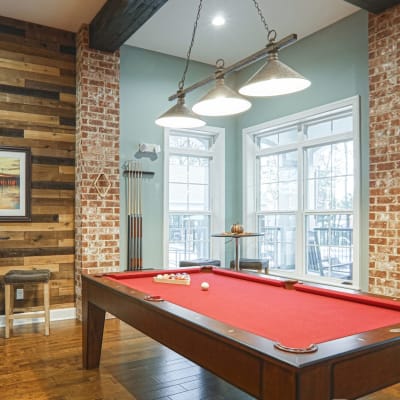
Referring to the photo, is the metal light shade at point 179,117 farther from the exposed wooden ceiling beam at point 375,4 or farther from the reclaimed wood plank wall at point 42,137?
the reclaimed wood plank wall at point 42,137

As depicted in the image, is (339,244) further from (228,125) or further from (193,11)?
(193,11)

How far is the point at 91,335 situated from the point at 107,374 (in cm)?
32

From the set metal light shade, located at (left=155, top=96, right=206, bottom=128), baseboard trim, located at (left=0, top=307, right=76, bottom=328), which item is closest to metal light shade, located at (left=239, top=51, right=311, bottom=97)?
metal light shade, located at (left=155, top=96, right=206, bottom=128)

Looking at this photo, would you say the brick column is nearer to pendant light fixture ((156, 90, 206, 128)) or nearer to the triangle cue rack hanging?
the triangle cue rack hanging

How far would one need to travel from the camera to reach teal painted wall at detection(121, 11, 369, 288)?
177 inches

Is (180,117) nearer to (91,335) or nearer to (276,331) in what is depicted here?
(91,335)

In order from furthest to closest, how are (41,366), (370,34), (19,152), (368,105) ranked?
(19,152) < (368,105) < (370,34) < (41,366)

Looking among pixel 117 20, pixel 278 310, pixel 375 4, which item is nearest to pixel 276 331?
pixel 278 310

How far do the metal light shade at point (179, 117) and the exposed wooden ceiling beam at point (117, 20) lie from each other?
42.9 inches

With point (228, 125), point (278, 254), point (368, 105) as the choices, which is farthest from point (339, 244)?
point (228, 125)

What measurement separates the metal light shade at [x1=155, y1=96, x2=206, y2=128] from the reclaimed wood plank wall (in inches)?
78.3

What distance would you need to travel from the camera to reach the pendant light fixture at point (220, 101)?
2900 mm

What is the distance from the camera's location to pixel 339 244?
4852 millimetres

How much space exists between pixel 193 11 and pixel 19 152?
2.47 meters
